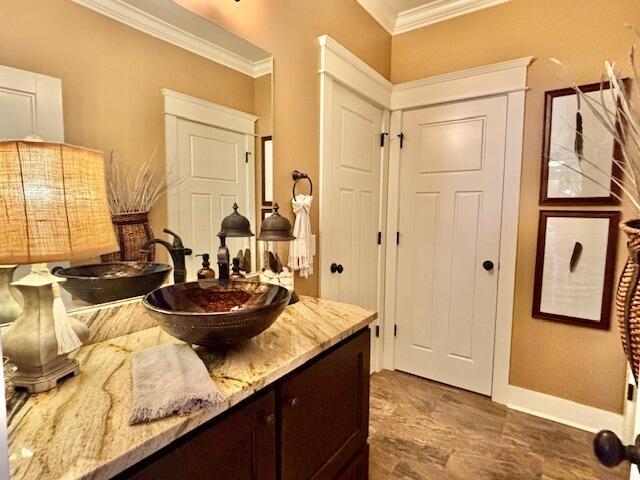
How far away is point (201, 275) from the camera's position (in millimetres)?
1386

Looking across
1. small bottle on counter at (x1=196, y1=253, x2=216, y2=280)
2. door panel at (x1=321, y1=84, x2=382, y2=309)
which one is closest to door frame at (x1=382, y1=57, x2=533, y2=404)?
door panel at (x1=321, y1=84, x2=382, y2=309)

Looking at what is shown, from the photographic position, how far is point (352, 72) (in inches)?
84.9

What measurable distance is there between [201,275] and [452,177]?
1908 mm

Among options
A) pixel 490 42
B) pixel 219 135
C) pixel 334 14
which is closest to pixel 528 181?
pixel 490 42

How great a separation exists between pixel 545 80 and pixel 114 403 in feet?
8.72

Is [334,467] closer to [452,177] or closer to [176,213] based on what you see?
[176,213]

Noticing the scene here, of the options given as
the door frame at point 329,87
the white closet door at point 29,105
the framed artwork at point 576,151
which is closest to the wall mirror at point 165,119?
the white closet door at point 29,105

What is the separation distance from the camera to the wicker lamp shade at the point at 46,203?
667 mm

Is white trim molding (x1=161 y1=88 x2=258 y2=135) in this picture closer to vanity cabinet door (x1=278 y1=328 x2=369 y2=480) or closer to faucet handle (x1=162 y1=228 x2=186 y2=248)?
faucet handle (x1=162 y1=228 x2=186 y2=248)

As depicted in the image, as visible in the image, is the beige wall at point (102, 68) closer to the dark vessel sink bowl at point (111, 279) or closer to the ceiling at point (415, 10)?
the dark vessel sink bowl at point (111, 279)

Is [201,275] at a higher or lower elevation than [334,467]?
higher

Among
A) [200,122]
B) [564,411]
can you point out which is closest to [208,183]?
[200,122]

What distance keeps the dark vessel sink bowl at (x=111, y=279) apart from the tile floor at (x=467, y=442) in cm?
144

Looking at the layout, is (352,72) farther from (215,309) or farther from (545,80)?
(215,309)
